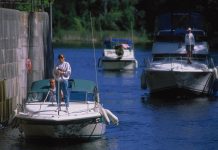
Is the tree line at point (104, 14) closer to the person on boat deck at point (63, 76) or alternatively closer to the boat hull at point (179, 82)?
the boat hull at point (179, 82)

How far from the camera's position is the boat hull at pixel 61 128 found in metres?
28.8

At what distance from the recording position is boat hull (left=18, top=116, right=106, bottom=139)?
28.8 meters

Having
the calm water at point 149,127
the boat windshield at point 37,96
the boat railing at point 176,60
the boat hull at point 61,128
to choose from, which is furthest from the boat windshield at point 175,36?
the boat hull at point 61,128

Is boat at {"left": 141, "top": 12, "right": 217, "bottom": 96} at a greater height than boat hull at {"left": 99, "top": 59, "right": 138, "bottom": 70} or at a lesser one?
greater

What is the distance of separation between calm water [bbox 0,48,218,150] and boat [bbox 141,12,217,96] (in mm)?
836

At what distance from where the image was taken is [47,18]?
40.8 metres

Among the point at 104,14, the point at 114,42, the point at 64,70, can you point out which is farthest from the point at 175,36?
the point at 104,14

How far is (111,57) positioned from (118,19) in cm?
7292

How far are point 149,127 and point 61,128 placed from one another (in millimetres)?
6919

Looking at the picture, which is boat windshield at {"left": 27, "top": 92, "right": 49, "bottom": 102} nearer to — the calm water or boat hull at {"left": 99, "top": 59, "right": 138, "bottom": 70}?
the calm water

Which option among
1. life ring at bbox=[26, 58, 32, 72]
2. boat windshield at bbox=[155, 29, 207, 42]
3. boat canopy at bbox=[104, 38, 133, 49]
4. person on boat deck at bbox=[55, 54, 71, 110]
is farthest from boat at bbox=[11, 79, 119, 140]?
boat canopy at bbox=[104, 38, 133, 49]

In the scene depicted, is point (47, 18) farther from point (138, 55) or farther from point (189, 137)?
point (138, 55)

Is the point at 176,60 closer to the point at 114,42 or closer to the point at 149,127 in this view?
the point at 149,127

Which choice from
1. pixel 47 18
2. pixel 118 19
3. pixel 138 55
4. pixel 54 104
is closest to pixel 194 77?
pixel 47 18
